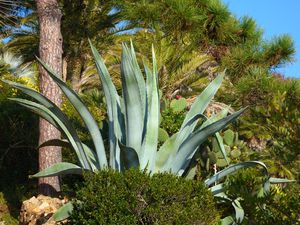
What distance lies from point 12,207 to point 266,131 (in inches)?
274

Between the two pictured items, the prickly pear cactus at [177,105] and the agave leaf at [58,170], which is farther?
the prickly pear cactus at [177,105]

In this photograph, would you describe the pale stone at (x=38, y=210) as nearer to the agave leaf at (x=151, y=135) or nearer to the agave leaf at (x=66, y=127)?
the agave leaf at (x=66, y=127)

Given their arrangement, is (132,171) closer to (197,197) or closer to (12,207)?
(197,197)

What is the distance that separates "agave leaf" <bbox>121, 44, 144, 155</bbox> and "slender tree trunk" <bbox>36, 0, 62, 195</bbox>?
7.57 feet

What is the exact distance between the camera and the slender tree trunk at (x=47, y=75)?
8.55 meters

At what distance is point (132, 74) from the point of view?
6273 millimetres

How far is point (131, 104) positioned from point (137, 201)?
1167mm

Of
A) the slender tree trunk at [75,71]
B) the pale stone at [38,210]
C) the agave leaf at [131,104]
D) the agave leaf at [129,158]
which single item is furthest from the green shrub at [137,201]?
the slender tree trunk at [75,71]

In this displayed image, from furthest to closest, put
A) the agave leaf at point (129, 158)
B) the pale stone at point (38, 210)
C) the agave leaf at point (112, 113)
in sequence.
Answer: the pale stone at point (38, 210)
the agave leaf at point (112, 113)
the agave leaf at point (129, 158)

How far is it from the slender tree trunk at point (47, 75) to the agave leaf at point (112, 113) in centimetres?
198

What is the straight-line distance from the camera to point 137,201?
5664 millimetres

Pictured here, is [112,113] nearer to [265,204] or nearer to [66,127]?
[66,127]

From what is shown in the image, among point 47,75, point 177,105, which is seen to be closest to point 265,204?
point 177,105

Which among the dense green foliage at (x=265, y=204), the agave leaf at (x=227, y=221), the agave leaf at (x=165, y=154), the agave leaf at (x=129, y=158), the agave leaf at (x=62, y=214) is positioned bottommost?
the dense green foliage at (x=265, y=204)
